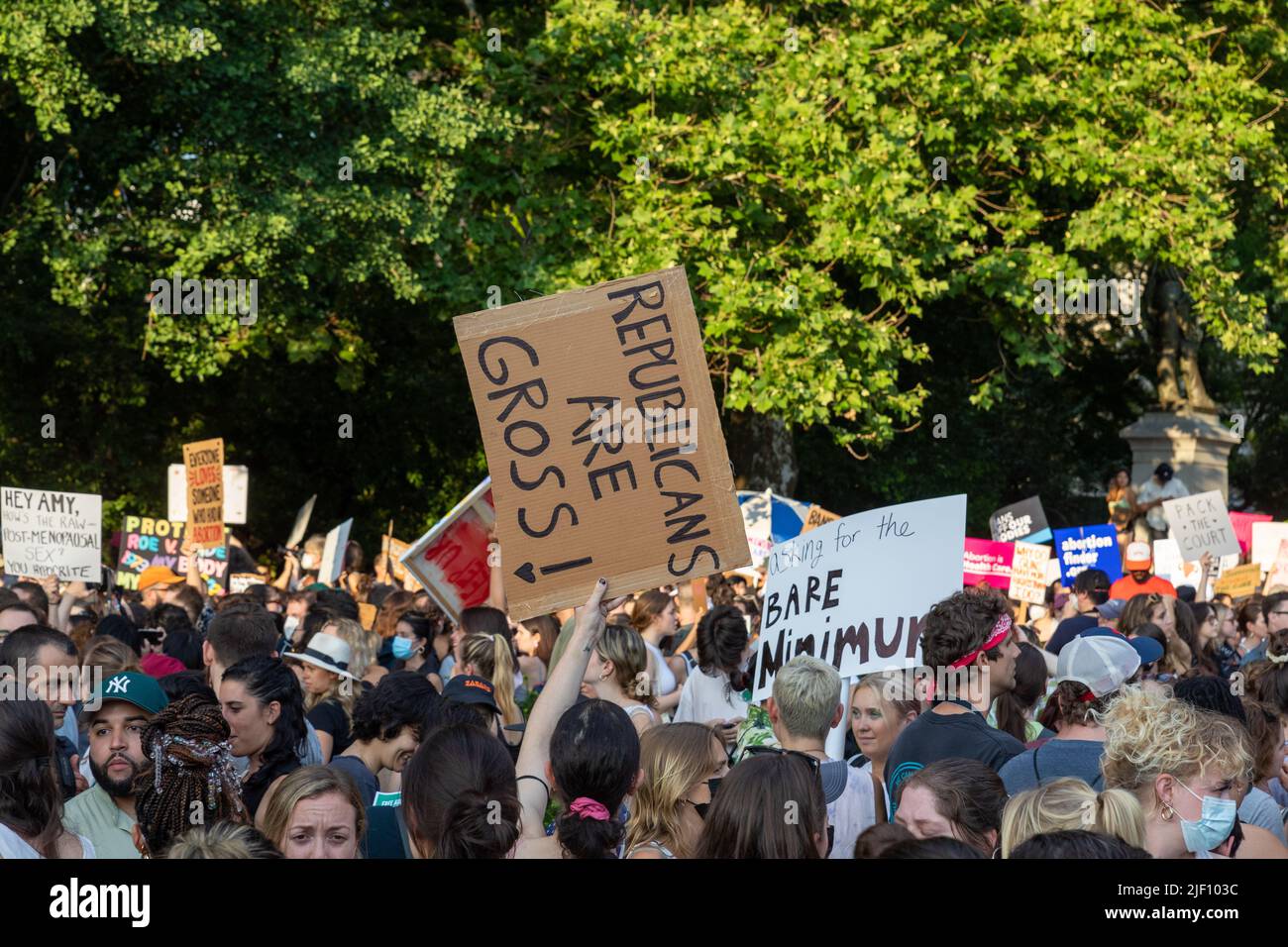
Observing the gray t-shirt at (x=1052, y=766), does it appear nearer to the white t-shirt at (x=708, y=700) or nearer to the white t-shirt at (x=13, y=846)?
the white t-shirt at (x=708, y=700)

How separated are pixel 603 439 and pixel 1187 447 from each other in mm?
22409

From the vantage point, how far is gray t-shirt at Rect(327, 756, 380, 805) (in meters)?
5.13

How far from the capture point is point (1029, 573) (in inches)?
558

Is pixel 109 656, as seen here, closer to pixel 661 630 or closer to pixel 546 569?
pixel 546 569

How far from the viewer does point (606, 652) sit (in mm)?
6395

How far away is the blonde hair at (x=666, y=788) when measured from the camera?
445 cm

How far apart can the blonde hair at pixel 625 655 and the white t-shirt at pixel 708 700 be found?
0.73 metres

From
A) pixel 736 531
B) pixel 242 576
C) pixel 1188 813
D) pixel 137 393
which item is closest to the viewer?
pixel 1188 813

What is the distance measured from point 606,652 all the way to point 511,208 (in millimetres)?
14005

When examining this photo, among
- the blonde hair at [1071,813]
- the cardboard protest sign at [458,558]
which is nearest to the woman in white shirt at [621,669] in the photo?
the blonde hair at [1071,813]

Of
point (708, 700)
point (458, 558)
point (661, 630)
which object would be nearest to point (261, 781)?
point (708, 700)

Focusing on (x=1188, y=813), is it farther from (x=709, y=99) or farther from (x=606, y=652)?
(x=709, y=99)

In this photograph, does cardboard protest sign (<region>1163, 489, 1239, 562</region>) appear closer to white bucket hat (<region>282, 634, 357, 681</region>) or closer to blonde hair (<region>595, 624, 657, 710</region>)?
blonde hair (<region>595, 624, 657, 710</region>)
